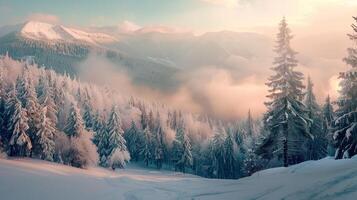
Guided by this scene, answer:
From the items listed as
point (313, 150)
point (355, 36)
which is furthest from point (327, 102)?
point (355, 36)

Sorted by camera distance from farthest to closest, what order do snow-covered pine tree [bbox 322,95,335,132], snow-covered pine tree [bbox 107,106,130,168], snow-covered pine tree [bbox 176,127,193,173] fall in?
snow-covered pine tree [bbox 176,127,193,173] < snow-covered pine tree [bbox 107,106,130,168] < snow-covered pine tree [bbox 322,95,335,132]

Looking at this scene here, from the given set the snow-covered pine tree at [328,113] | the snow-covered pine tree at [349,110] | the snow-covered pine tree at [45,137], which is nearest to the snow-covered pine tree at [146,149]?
the snow-covered pine tree at [45,137]

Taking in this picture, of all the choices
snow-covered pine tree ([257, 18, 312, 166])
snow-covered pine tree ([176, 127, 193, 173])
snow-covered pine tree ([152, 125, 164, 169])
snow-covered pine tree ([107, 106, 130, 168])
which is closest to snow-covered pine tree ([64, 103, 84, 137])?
snow-covered pine tree ([107, 106, 130, 168])

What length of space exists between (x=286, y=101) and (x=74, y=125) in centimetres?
5279

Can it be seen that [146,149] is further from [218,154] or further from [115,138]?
[115,138]

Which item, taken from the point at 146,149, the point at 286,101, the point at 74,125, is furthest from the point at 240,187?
the point at 146,149

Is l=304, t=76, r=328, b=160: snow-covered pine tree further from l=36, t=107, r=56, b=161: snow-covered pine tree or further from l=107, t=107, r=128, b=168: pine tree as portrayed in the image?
l=36, t=107, r=56, b=161: snow-covered pine tree

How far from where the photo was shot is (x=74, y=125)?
79500mm

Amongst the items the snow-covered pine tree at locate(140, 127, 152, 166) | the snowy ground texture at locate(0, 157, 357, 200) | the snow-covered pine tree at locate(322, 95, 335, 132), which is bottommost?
the snowy ground texture at locate(0, 157, 357, 200)

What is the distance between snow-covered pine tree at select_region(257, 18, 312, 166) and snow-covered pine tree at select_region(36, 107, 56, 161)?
48.8 metres

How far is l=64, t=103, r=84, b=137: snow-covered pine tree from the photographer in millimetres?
78500

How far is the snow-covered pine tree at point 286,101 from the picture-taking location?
36906 millimetres

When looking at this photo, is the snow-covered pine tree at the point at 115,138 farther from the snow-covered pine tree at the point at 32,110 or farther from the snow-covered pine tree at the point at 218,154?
the snow-covered pine tree at the point at 218,154

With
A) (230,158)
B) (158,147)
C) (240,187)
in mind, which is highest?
(158,147)
